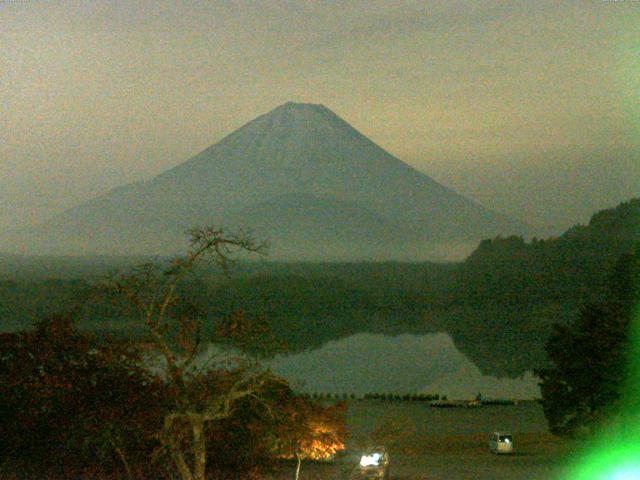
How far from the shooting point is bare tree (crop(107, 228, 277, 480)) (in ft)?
33.8

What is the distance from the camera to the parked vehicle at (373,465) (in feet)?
43.3

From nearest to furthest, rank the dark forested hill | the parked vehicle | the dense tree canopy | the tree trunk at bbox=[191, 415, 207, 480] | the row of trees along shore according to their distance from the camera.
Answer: the tree trunk at bbox=[191, 415, 207, 480] → the row of trees along shore → the parked vehicle → the dense tree canopy → the dark forested hill

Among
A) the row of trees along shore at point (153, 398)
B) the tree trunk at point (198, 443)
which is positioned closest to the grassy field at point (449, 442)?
the row of trees along shore at point (153, 398)

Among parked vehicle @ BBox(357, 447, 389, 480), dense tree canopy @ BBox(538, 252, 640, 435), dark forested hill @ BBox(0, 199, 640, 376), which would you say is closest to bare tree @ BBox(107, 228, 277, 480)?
parked vehicle @ BBox(357, 447, 389, 480)

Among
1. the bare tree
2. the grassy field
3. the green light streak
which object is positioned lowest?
the grassy field

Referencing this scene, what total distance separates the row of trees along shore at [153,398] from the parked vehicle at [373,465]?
0.56 m

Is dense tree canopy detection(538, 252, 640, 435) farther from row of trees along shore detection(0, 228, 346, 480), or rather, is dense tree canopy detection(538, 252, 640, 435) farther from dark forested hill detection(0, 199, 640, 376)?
dark forested hill detection(0, 199, 640, 376)

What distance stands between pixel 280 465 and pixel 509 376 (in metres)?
30.3

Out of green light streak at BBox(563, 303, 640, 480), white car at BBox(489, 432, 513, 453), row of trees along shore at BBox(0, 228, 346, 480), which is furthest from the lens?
white car at BBox(489, 432, 513, 453)

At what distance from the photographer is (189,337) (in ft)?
37.4

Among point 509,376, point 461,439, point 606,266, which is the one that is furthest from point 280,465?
point 606,266

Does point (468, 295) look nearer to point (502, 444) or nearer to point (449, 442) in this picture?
point (449, 442)

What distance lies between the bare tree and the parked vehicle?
9.48 ft

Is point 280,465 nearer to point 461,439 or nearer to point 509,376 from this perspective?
point 461,439
